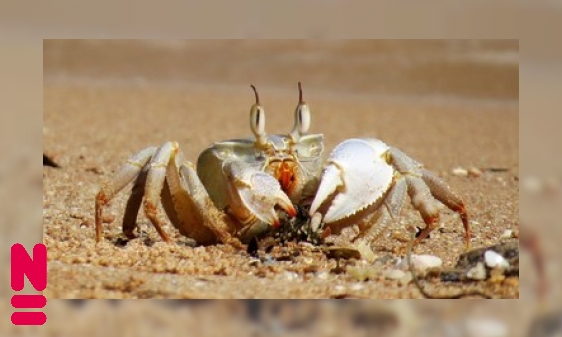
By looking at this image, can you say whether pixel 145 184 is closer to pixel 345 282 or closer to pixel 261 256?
pixel 261 256

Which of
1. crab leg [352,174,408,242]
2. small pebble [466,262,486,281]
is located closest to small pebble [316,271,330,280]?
crab leg [352,174,408,242]

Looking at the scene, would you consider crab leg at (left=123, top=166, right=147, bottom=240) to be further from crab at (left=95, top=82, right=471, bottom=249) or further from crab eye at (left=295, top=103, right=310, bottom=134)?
crab eye at (left=295, top=103, right=310, bottom=134)

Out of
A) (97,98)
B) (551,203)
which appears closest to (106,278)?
(551,203)

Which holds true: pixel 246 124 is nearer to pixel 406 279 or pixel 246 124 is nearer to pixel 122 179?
pixel 122 179

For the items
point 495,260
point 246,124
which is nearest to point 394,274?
point 495,260

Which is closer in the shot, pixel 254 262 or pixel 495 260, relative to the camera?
pixel 495 260
